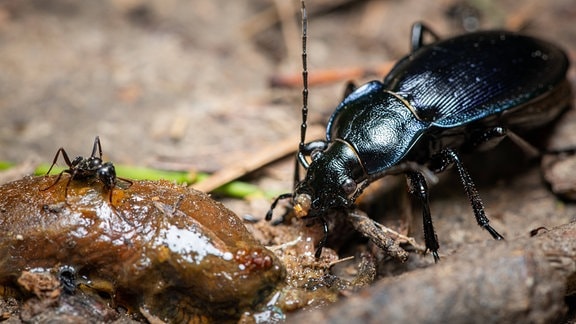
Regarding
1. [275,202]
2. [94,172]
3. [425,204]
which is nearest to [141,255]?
[94,172]

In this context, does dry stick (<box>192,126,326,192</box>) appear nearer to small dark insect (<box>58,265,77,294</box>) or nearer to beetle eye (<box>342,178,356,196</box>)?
beetle eye (<box>342,178,356,196</box>)

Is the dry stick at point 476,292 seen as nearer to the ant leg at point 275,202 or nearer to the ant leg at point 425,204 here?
the ant leg at point 425,204

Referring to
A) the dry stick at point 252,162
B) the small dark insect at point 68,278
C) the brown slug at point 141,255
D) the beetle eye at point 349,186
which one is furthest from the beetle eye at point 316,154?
the small dark insect at point 68,278

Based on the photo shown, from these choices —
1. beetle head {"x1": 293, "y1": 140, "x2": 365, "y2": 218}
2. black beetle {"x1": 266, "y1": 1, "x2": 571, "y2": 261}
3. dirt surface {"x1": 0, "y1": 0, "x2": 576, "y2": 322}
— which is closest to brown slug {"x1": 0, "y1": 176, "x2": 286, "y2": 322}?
beetle head {"x1": 293, "y1": 140, "x2": 365, "y2": 218}

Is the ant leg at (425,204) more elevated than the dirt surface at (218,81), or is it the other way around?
the dirt surface at (218,81)

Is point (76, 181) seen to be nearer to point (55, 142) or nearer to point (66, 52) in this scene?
point (55, 142)

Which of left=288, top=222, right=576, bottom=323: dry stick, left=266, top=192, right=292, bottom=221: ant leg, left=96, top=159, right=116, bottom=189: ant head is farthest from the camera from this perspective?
left=266, top=192, right=292, bottom=221: ant leg

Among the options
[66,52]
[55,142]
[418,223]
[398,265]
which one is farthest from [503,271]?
[66,52]
